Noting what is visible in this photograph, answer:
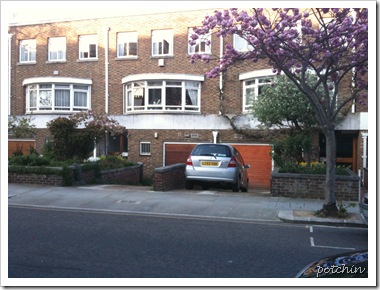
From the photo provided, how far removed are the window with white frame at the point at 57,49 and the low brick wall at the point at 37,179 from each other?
10.7m

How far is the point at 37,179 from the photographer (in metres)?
13.5

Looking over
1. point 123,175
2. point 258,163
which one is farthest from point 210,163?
point 258,163

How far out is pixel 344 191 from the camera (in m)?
11.8

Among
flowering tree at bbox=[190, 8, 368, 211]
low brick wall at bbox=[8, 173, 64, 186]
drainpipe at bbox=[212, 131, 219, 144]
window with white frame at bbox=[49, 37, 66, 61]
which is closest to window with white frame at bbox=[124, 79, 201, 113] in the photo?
drainpipe at bbox=[212, 131, 219, 144]

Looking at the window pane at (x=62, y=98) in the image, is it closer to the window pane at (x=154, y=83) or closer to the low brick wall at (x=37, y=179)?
the window pane at (x=154, y=83)

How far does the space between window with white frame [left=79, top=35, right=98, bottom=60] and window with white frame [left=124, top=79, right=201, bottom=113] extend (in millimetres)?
3448

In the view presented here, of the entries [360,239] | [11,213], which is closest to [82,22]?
[11,213]

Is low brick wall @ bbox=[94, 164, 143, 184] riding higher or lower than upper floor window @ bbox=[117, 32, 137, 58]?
lower

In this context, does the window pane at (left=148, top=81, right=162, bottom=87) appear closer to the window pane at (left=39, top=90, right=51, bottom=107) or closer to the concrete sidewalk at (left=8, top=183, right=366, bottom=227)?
the window pane at (left=39, top=90, right=51, bottom=107)

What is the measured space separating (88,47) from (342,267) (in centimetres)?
2088

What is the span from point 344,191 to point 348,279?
28.6 ft

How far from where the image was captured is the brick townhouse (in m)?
19.5

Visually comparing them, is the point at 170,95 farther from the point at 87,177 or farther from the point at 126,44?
the point at 87,177

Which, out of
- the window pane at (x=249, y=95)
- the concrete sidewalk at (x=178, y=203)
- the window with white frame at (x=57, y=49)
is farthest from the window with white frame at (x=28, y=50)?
the concrete sidewalk at (x=178, y=203)
